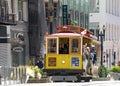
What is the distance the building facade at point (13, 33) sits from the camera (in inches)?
1774

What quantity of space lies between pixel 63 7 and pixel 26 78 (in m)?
26.2

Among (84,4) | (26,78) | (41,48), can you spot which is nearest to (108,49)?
(84,4)

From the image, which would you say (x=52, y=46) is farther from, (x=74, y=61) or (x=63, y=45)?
(x=74, y=61)

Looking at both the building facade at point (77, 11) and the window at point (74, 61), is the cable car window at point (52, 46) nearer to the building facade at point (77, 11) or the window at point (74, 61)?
the window at point (74, 61)

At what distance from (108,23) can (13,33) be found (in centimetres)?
2972

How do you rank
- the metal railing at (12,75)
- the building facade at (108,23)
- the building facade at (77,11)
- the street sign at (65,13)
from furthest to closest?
1. the building facade at (108,23)
2. the building facade at (77,11)
3. the street sign at (65,13)
4. the metal railing at (12,75)

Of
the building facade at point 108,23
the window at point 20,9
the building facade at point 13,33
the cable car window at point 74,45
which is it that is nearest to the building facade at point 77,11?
the building facade at point 108,23

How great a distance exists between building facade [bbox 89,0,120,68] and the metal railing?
3673cm

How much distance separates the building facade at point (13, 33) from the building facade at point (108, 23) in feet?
58.9

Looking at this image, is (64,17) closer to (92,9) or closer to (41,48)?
(41,48)

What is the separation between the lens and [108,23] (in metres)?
76.1

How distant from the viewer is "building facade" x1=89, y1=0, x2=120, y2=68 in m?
72.9

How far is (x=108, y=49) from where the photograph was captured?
3024 inches

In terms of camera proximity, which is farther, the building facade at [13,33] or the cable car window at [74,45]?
the building facade at [13,33]
